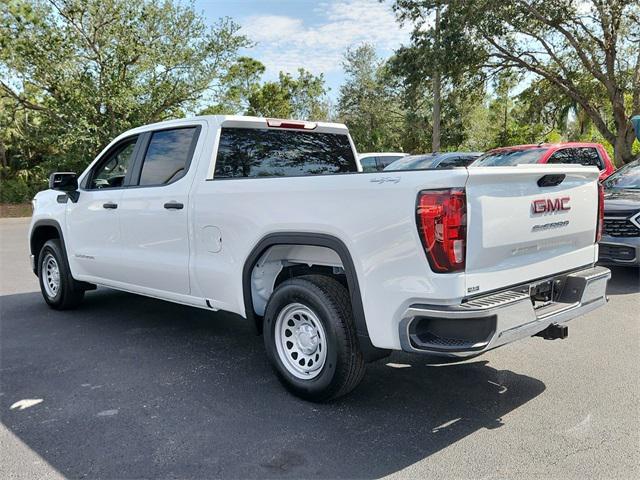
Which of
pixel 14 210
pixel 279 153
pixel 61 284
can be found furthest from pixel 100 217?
pixel 14 210

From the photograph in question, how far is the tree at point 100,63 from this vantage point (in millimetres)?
21234

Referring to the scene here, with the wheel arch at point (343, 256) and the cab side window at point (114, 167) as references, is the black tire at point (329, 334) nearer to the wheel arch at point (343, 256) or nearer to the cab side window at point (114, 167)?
the wheel arch at point (343, 256)

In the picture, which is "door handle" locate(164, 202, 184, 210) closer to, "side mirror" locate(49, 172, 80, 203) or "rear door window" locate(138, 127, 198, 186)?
"rear door window" locate(138, 127, 198, 186)

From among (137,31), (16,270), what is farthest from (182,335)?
(137,31)

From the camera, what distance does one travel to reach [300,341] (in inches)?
151

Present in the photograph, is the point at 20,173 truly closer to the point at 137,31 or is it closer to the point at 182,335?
the point at 137,31

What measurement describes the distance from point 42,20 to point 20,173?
10428 millimetres

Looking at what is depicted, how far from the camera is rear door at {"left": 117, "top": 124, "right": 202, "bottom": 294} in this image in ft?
15.0

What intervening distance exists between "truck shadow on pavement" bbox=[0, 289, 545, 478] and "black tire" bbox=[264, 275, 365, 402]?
14 cm

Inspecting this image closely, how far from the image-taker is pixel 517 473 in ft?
9.39

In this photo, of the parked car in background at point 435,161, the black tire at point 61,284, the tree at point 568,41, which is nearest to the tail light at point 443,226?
the black tire at point 61,284

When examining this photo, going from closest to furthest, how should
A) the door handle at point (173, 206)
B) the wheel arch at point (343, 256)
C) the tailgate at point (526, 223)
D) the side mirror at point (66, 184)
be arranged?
the tailgate at point (526, 223) → the wheel arch at point (343, 256) → the door handle at point (173, 206) → the side mirror at point (66, 184)

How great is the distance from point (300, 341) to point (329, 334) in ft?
1.38

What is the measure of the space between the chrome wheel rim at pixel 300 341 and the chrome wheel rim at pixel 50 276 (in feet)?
12.1
